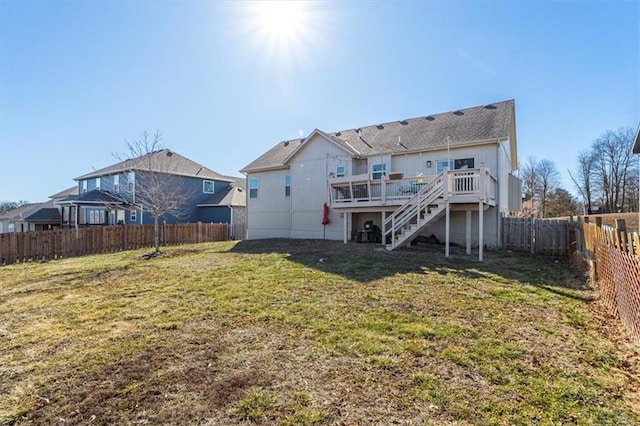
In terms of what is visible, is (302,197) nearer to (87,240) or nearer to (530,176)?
(87,240)

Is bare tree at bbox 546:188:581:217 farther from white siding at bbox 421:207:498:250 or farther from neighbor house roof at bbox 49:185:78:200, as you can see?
neighbor house roof at bbox 49:185:78:200

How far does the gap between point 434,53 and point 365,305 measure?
1101cm

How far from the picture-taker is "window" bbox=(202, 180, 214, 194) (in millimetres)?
28578

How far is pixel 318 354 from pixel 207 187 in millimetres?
27173

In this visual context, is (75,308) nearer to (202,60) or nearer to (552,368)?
(552,368)

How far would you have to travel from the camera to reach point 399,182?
12.7 metres

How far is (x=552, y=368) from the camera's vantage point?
11.5 ft

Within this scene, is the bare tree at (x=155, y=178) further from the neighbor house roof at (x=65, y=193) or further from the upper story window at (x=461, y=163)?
the neighbor house roof at (x=65, y=193)

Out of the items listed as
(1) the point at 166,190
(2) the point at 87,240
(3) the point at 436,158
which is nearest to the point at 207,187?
(1) the point at 166,190

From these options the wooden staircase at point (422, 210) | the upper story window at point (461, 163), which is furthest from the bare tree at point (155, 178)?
the upper story window at point (461, 163)

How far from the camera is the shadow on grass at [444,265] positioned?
7.69 metres

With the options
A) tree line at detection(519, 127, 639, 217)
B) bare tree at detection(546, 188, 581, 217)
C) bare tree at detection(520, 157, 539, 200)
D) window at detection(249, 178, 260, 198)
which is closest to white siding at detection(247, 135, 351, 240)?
window at detection(249, 178, 260, 198)

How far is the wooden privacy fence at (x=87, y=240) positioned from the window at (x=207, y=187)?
8.56 m

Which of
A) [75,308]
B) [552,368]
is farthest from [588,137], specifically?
[75,308]
